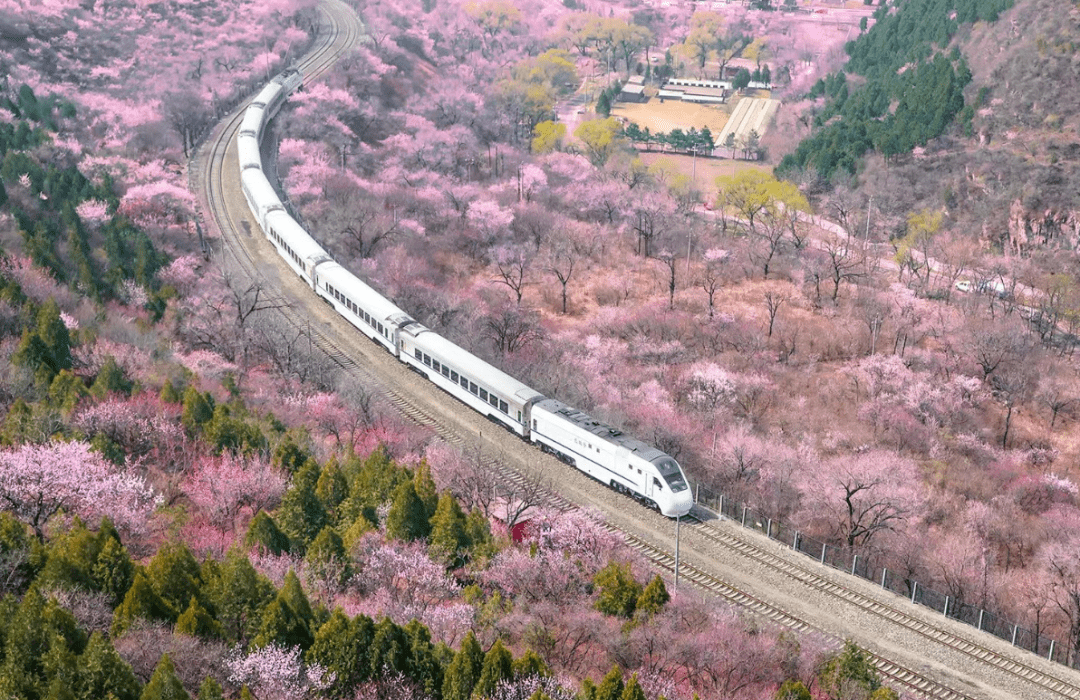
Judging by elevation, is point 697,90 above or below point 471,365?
below

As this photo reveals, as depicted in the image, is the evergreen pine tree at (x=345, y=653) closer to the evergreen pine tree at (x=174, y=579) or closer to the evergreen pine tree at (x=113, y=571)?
the evergreen pine tree at (x=174, y=579)

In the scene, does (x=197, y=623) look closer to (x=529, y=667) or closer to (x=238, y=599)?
(x=238, y=599)

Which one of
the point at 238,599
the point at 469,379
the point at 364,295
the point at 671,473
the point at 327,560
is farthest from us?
the point at 364,295

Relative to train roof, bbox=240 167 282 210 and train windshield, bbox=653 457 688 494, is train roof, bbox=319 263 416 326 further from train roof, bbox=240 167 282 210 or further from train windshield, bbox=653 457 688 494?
train windshield, bbox=653 457 688 494

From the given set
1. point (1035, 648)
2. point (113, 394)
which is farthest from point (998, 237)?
point (113, 394)

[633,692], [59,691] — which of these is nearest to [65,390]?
[59,691]

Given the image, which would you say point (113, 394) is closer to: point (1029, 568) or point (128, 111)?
point (1029, 568)
